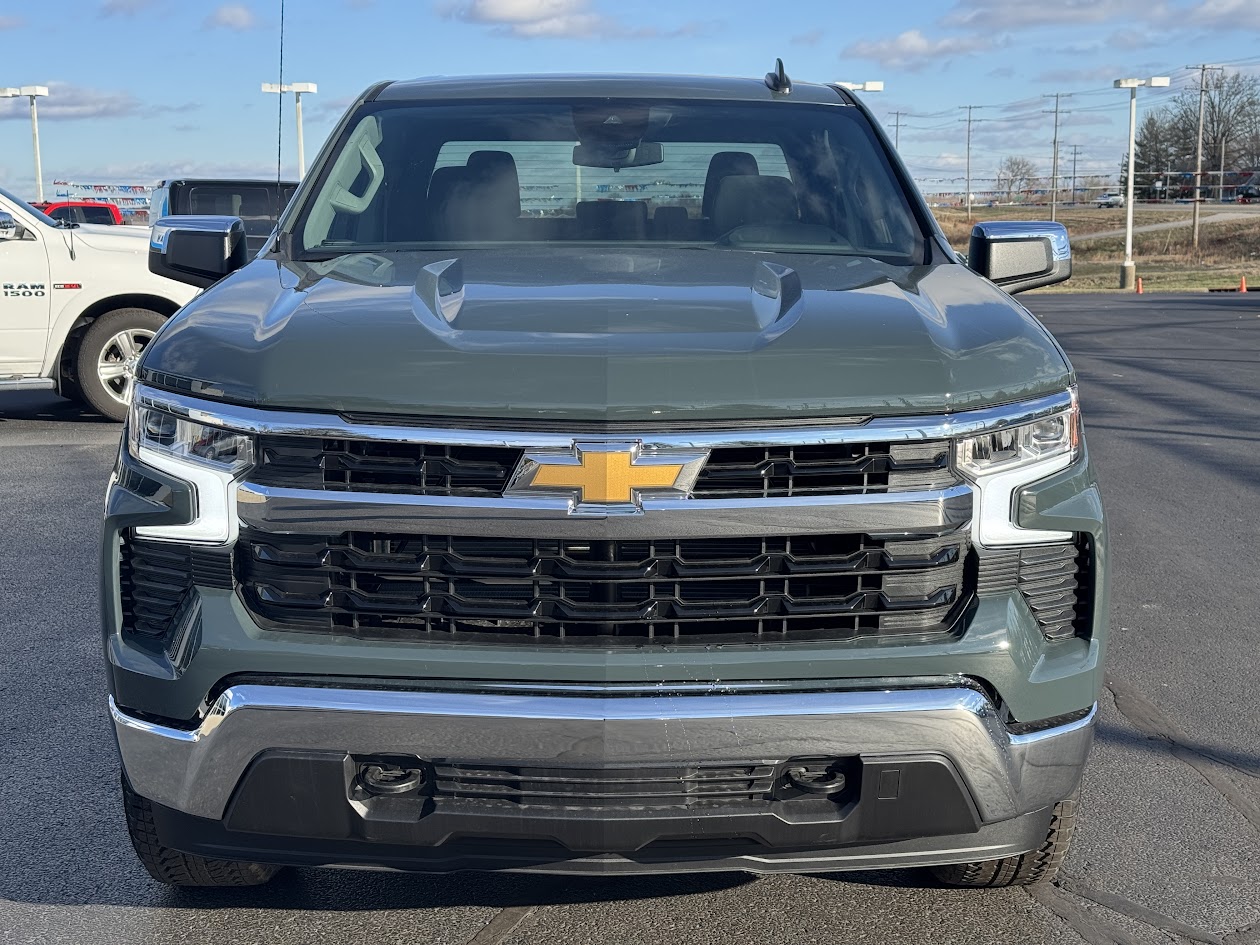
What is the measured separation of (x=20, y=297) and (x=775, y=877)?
8.64 metres

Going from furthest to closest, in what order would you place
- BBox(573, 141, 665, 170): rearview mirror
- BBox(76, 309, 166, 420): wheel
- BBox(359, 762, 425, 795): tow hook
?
BBox(76, 309, 166, 420): wheel → BBox(573, 141, 665, 170): rearview mirror → BBox(359, 762, 425, 795): tow hook

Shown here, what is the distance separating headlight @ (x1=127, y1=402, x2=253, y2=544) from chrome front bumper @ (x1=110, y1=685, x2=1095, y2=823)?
30 cm

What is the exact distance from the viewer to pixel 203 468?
8.51ft

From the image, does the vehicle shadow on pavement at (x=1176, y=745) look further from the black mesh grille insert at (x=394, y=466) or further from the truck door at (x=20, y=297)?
the truck door at (x=20, y=297)

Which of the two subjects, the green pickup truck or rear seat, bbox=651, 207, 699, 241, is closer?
the green pickup truck

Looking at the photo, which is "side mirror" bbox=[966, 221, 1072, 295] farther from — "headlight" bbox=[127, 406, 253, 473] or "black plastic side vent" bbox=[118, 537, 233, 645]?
"black plastic side vent" bbox=[118, 537, 233, 645]

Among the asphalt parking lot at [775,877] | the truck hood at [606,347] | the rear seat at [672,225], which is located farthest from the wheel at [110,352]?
the truck hood at [606,347]

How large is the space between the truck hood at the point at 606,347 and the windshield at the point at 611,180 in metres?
0.70

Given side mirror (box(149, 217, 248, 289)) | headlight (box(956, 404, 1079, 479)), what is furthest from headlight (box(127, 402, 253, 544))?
side mirror (box(149, 217, 248, 289))

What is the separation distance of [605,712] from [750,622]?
32cm

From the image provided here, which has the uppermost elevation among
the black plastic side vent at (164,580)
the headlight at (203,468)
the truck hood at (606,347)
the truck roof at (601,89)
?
the truck roof at (601,89)

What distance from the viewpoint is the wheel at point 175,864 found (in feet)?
9.68

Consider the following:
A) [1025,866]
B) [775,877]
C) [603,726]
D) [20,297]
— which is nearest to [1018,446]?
[603,726]

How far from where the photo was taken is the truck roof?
14.5 feet
